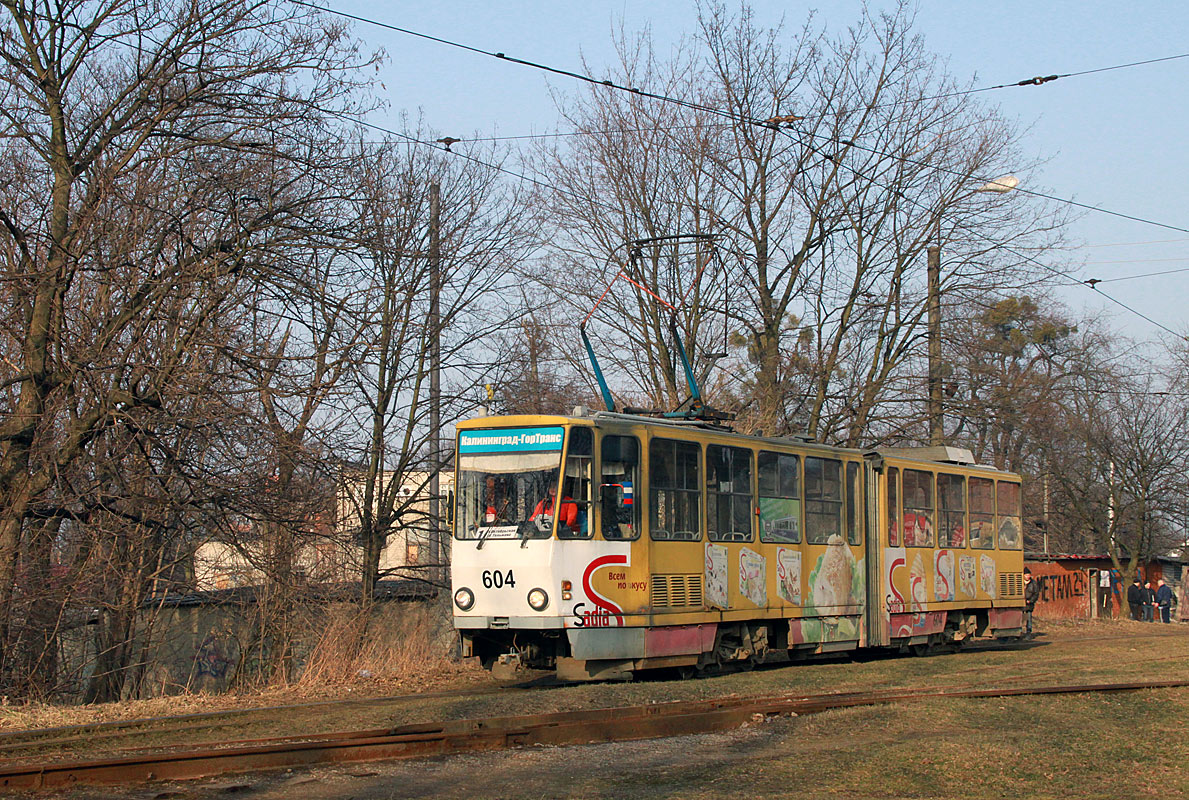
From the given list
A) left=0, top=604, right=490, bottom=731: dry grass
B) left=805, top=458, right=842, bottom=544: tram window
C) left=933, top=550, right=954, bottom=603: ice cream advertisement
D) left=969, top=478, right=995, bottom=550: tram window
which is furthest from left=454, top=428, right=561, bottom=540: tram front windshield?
left=969, top=478, right=995, bottom=550: tram window

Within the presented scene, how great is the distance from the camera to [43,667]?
14914 millimetres

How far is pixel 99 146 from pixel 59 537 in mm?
4816

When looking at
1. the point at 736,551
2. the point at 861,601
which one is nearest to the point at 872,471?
the point at 861,601

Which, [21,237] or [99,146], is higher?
[99,146]

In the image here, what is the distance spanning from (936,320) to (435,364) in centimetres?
1097

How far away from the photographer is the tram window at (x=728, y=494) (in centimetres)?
1509

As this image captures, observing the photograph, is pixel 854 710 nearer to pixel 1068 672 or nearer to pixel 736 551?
pixel 736 551

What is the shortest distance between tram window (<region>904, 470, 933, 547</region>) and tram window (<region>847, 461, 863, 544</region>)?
1254 millimetres

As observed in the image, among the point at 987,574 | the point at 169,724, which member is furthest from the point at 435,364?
the point at 169,724

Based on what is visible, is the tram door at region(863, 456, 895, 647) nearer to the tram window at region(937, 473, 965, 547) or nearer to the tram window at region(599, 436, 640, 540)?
the tram window at region(937, 473, 965, 547)

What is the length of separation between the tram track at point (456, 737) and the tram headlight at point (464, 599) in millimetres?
3263

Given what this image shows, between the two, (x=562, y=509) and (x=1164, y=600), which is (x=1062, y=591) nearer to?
(x=1164, y=600)

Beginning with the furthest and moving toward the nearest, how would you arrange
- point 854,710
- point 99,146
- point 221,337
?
point 99,146
point 221,337
point 854,710

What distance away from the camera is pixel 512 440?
44.9 ft
